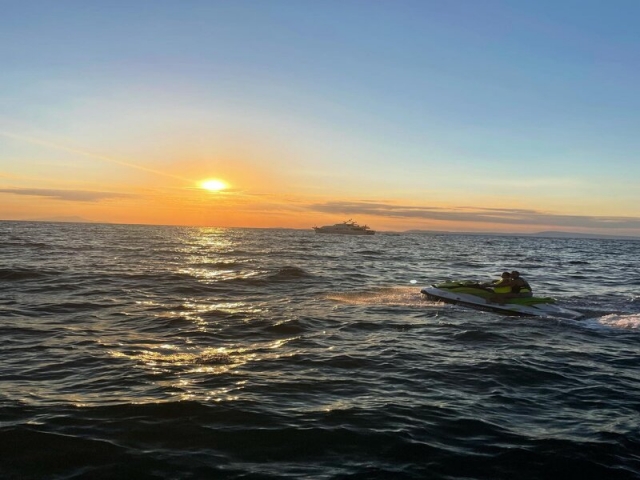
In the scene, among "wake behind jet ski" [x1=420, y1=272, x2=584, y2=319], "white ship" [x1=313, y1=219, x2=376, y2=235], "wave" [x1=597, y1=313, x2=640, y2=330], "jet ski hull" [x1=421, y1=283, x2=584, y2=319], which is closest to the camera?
"wave" [x1=597, y1=313, x2=640, y2=330]

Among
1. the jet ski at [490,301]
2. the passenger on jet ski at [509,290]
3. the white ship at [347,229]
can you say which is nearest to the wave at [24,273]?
the jet ski at [490,301]

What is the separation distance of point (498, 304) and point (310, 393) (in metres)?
13.3

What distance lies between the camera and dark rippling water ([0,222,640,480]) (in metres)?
6.92

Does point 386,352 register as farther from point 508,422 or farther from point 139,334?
point 139,334

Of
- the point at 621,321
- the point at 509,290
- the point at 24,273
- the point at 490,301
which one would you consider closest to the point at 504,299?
the point at 509,290

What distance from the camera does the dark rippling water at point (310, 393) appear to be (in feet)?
22.7

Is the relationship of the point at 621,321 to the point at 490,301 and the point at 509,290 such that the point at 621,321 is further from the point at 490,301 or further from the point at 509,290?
the point at 490,301

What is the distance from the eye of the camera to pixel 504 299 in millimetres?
20719

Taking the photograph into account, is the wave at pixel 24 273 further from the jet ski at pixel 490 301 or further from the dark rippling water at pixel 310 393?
the jet ski at pixel 490 301

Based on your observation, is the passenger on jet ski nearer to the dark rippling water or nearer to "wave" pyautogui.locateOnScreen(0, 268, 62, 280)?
the dark rippling water

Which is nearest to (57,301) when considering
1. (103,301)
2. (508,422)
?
(103,301)

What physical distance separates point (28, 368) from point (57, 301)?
10047 mm

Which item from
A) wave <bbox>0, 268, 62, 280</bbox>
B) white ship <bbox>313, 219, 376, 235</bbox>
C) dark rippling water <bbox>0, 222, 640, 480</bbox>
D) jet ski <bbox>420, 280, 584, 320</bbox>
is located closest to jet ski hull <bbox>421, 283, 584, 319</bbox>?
jet ski <bbox>420, 280, 584, 320</bbox>

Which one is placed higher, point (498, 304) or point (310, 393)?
point (498, 304)
